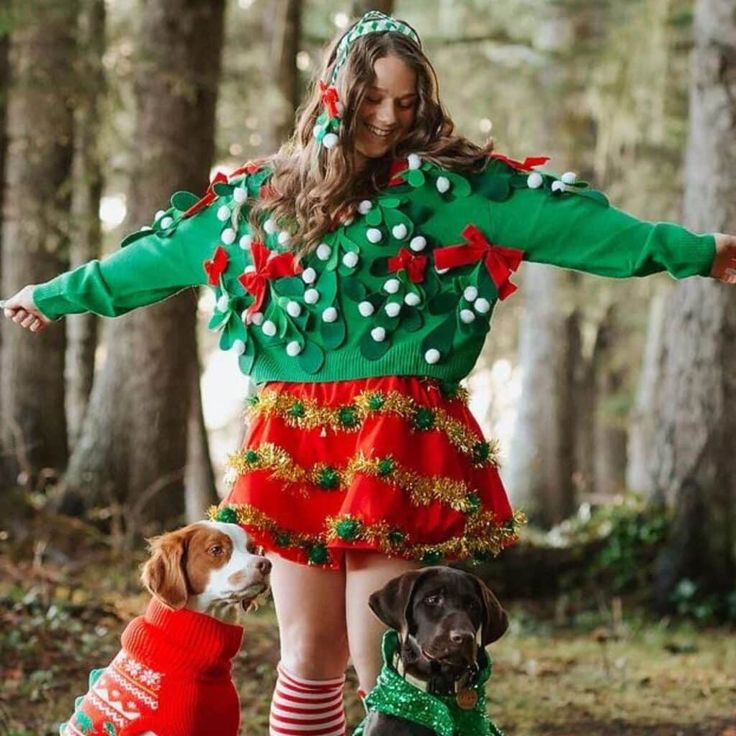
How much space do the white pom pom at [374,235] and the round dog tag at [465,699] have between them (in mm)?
1266

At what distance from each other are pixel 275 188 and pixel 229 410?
914 inches

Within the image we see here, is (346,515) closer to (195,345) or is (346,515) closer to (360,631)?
(360,631)

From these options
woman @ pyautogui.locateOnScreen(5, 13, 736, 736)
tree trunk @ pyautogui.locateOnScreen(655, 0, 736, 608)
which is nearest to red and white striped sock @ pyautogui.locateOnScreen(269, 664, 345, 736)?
woman @ pyautogui.locateOnScreen(5, 13, 736, 736)

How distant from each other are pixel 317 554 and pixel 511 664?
357 centimetres

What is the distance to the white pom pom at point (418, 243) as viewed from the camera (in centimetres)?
366

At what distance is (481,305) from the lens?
3.66m

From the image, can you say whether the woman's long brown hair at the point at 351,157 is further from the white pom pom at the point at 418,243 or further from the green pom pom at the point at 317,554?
the green pom pom at the point at 317,554

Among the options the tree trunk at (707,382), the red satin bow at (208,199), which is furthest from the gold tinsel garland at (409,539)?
the tree trunk at (707,382)

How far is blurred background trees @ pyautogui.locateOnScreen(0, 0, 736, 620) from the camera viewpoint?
8.59 m

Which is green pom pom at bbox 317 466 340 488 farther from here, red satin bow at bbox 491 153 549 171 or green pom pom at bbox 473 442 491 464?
red satin bow at bbox 491 153 549 171

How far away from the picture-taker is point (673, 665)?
702cm

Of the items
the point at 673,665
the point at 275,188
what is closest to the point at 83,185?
the point at 673,665

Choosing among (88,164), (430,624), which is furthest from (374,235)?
(88,164)

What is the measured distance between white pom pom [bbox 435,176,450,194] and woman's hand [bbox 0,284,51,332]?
134cm
